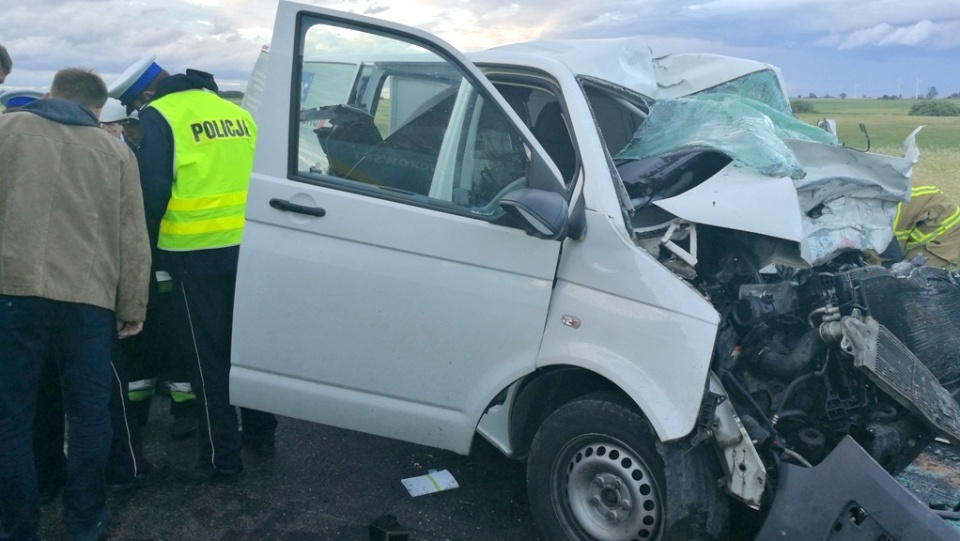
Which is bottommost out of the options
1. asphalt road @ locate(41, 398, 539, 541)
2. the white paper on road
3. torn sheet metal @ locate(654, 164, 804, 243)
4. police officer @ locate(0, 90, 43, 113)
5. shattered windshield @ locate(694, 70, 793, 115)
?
asphalt road @ locate(41, 398, 539, 541)

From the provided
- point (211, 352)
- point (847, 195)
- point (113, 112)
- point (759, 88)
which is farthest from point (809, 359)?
point (113, 112)

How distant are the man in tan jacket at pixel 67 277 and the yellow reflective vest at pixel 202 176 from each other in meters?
0.28

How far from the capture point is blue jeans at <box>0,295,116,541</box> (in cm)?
288

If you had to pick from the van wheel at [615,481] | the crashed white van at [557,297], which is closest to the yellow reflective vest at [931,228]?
the crashed white van at [557,297]

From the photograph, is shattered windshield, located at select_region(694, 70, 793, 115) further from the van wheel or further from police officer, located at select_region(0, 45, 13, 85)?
police officer, located at select_region(0, 45, 13, 85)

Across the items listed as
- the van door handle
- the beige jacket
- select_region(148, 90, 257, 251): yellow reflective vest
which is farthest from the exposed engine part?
the beige jacket

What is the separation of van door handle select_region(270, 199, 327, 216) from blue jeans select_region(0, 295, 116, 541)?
82 cm

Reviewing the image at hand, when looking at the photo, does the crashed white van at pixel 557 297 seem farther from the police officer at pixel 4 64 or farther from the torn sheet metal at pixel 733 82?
the police officer at pixel 4 64

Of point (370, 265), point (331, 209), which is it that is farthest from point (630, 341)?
point (331, 209)

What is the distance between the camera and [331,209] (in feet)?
10.1

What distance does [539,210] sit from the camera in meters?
2.67

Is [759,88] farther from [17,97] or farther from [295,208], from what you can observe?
[17,97]

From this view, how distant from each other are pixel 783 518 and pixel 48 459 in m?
3.18

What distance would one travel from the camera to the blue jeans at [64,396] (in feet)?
9.45
